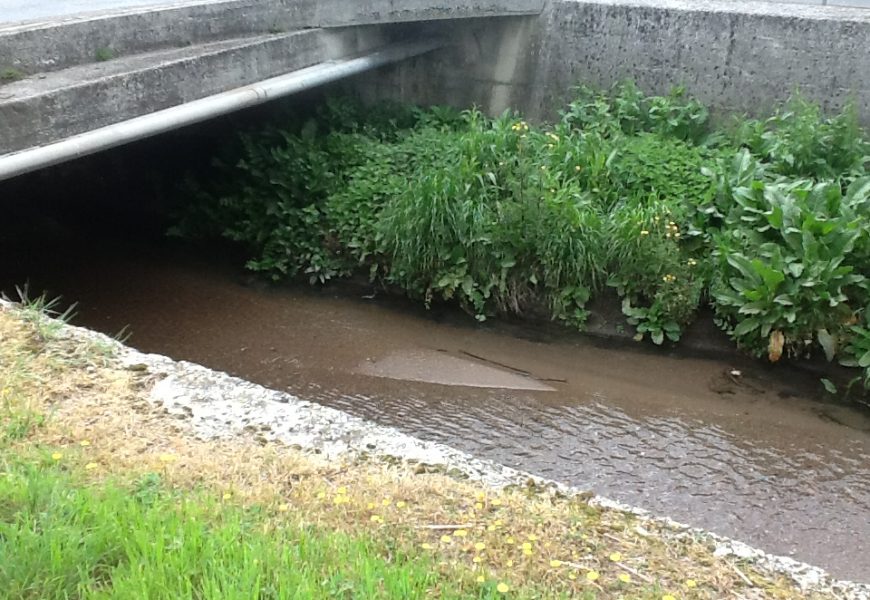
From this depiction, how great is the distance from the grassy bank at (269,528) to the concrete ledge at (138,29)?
2702 millimetres

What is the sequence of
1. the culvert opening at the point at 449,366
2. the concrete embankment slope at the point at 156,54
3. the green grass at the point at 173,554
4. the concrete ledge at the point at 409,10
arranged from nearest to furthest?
1. the green grass at the point at 173,554
2. the culvert opening at the point at 449,366
3. the concrete embankment slope at the point at 156,54
4. the concrete ledge at the point at 409,10

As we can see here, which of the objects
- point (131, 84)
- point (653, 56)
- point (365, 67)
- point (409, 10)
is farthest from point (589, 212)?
point (131, 84)

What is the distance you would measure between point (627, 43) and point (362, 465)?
6217mm

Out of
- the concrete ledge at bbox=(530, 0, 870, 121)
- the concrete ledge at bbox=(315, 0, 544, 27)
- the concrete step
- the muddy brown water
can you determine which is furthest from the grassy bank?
the concrete ledge at bbox=(530, 0, 870, 121)

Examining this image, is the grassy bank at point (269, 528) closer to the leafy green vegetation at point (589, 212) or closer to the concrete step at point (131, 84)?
the concrete step at point (131, 84)

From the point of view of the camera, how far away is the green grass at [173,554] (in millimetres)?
2506

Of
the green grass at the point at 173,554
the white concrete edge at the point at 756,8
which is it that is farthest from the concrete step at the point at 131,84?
the white concrete edge at the point at 756,8

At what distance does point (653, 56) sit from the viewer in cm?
830

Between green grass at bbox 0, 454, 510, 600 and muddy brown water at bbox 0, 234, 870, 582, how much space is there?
98.3 inches

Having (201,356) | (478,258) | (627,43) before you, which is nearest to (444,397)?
(478,258)

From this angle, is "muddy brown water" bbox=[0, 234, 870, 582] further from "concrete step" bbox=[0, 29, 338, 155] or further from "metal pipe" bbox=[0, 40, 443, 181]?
→ "concrete step" bbox=[0, 29, 338, 155]

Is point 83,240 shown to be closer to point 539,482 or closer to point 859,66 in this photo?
point 539,482

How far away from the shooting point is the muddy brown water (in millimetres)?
4922

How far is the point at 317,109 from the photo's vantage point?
8852mm
